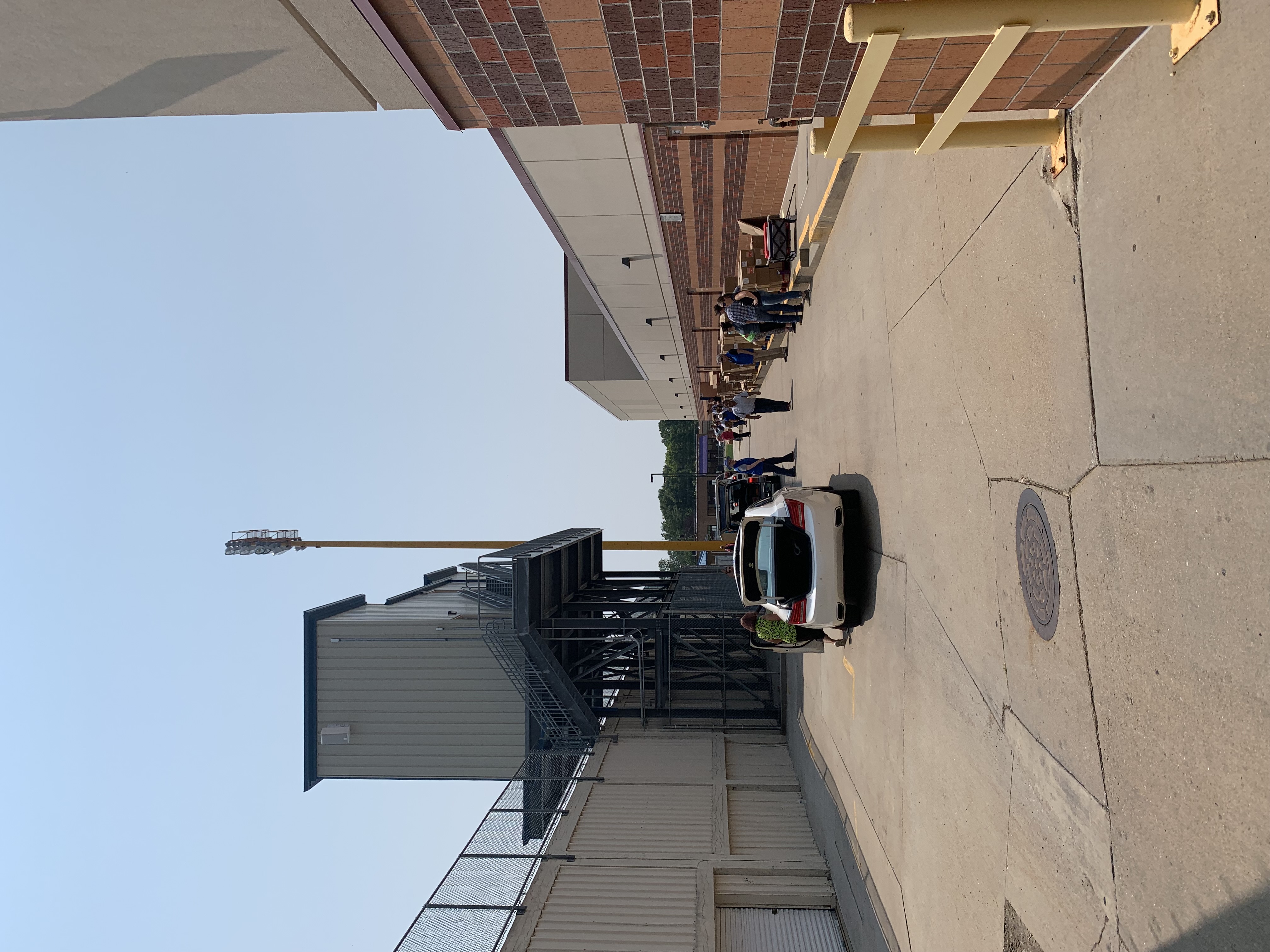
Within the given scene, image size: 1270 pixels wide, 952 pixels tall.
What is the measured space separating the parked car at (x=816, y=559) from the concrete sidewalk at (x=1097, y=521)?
1346 millimetres

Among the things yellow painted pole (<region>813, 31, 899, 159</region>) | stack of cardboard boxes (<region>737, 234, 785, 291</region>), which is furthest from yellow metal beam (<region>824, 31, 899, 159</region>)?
stack of cardboard boxes (<region>737, 234, 785, 291</region>)

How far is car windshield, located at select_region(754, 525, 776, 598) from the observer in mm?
9219

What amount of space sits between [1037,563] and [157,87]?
29.1ft

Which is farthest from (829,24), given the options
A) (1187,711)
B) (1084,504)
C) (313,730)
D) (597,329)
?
(597,329)

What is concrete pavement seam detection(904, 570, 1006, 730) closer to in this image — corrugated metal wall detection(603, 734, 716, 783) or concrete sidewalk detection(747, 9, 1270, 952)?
concrete sidewalk detection(747, 9, 1270, 952)

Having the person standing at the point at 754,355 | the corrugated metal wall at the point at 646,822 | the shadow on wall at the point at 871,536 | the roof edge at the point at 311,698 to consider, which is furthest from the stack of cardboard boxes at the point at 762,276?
the roof edge at the point at 311,698

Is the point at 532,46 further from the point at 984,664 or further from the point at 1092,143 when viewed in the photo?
the point at 984,664

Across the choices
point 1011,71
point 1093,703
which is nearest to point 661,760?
point 1093,703

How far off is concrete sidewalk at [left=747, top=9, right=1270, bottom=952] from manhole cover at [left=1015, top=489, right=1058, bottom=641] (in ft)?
0.31

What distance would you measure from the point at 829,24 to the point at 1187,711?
3.98m

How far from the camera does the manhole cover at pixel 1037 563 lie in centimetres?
469

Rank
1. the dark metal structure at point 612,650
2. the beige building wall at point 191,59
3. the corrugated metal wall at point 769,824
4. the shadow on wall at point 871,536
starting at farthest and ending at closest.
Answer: the dark metal structure at point 612,650
the corrugated metal wall at point 769,824
the shadow on wall at point 871,536
the beige building wall at point 191,59

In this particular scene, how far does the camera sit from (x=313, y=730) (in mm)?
18734

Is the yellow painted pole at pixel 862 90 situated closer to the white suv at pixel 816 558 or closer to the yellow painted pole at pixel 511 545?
the white suv at pixel 816 558
